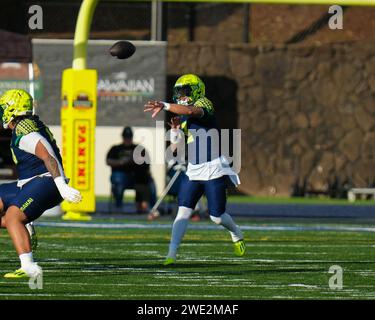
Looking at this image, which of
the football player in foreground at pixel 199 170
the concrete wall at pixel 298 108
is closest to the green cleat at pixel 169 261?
the football player in foreground at pixel 199 170

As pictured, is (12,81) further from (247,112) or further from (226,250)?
(226,250)

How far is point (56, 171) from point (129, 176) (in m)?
12.7

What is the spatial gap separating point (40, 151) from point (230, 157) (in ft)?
53.8

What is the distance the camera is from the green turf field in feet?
36.8

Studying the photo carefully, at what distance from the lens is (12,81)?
29.8 meters

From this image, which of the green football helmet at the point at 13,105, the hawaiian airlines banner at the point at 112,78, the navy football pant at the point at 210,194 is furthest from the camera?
the hawaiian airlines banner at the point at 112,78

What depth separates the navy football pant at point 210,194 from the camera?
13992mm

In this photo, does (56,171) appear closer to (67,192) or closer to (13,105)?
(67,192)

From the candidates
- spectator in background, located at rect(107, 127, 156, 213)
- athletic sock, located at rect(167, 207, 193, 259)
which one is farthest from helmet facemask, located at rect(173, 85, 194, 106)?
spectator in background, located at rect(107, 127, 156, 213)

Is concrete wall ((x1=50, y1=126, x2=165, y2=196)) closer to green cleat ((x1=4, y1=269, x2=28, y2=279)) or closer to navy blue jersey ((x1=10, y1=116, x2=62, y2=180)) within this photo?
navy blue jersey ((x1=10, y1=116, x2=62, y2=180))

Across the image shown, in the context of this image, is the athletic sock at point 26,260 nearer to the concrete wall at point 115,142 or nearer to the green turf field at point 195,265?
the green turf field at point 195,265

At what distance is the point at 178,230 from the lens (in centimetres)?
1380

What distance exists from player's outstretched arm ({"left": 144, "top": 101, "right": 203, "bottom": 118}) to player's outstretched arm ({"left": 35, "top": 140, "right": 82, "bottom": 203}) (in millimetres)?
1221
